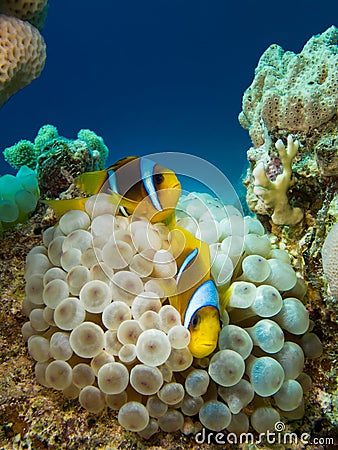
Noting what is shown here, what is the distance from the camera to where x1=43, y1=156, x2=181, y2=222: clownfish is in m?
1.26

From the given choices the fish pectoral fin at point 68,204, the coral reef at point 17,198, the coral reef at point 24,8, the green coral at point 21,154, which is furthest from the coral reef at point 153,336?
the green coral at point 21,154

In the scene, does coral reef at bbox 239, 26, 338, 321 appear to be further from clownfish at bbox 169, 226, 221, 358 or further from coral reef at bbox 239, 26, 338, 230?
clownfish at bbox 169, 226, 221, 358

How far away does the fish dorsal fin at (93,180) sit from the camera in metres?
1.41

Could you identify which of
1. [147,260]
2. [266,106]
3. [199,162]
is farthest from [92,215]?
[266,106]

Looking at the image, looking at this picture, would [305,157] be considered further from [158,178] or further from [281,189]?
[158,178]

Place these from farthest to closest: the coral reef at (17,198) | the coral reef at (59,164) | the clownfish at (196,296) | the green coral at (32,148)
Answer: the green coral at (32,148) → the coral reef at (59,164) → the coral reef at (17,198) → the clownfish at (196,296)

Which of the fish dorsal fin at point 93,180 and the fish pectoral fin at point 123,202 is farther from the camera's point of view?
the fish dorsal fin at point 93,180

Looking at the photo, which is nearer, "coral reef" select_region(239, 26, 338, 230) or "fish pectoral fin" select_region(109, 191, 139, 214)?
"fish pectoral fin" select_region(109, 191, 139, 214)

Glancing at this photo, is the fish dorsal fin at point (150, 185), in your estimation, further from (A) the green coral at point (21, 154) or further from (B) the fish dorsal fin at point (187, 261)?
(A) the green coral at point (21, 154)

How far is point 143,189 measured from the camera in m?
1.27

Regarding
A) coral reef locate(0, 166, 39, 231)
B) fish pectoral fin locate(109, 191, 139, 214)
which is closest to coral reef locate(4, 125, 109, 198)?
coral reef locate(0, 166, 39, 231)

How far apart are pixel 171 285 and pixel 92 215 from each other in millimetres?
398

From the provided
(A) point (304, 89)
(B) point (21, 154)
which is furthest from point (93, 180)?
(B) point (21, 154)

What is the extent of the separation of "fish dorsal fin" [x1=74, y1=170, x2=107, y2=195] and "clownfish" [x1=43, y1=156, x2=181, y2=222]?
63 millimetres
